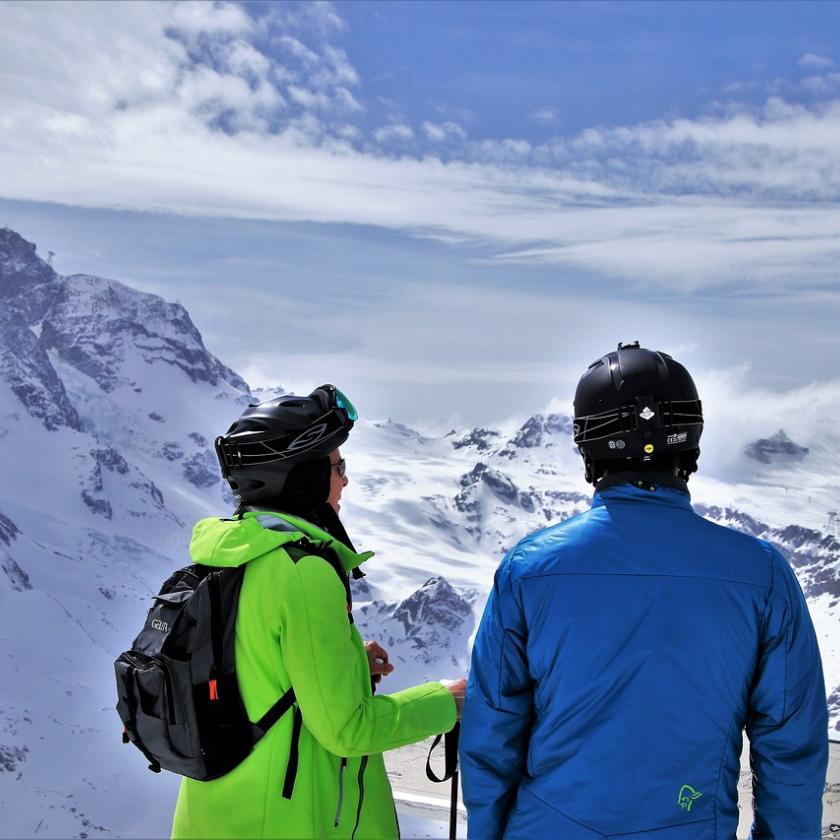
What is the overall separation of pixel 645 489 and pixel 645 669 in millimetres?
457

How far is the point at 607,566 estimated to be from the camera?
7.39 feet

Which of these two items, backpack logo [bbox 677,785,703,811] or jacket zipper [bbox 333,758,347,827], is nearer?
backpack logo [bbox 677,785,703,811]

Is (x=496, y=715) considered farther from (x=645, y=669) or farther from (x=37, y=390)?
(x=37, y=390)

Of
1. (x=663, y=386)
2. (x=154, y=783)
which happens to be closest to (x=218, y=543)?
(x=663, y=386)

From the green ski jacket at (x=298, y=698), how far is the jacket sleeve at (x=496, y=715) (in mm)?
171

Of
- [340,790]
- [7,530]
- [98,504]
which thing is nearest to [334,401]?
[340,790]

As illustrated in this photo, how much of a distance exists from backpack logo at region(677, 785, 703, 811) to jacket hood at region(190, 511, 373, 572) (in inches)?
39.5

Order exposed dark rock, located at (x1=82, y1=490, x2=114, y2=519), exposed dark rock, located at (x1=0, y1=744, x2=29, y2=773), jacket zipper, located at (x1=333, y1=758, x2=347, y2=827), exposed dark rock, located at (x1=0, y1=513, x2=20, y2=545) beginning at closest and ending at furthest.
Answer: jacket zipper, located at (x1=333, y1=758, x2=347, y2=827) → exposed dark rock, located at (x1=0, y1=744, x2=29, y2=773) → exposed dark rock, located at (x1=0, y1=513, x2=20, y2=545) → exposed dark rock, located at (x1=82, y1=490, x2=114, y2=519)

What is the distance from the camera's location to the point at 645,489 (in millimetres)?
2350

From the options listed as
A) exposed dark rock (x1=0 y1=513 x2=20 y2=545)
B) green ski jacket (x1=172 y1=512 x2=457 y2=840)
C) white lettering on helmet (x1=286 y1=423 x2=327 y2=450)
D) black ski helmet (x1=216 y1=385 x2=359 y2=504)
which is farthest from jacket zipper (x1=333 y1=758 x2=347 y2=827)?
exposed dark rock (x1=0 y1=513 x2=20 y2=545)

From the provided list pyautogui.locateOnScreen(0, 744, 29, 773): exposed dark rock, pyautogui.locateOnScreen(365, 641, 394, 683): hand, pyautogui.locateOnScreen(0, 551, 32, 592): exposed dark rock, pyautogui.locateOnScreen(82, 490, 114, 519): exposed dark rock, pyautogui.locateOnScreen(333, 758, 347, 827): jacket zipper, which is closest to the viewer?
pyautogui.locateOnScreen(333, 758, 347, 827): jacket zipper

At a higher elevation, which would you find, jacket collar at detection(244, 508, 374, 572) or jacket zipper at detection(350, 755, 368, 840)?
jacket collar at detection(244, 508, 374, 572)

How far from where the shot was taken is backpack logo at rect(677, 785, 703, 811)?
2.23 metres

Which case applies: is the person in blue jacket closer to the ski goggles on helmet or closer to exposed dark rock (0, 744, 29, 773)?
the ski goggles on helmet
